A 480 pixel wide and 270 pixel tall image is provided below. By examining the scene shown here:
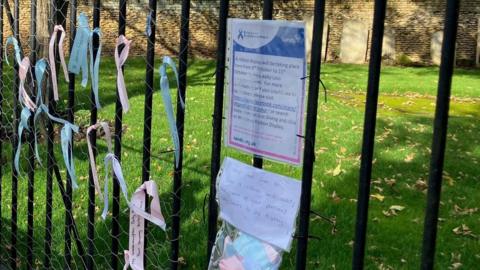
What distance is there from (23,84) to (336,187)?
289cm

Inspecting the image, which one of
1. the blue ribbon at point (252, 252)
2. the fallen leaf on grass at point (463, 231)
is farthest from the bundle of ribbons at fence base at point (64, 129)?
the fallen leaf on grass at point (463, 231)

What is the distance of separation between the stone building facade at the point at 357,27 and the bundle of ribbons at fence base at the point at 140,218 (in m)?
15.6

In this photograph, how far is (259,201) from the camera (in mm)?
1678

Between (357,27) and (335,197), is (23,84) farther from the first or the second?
(357,27)

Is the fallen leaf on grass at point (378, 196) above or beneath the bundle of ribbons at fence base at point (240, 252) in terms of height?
beneath

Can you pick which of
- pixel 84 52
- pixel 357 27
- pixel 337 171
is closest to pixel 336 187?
pixel 337 171

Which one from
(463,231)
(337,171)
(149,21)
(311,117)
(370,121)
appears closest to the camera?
(370,121)

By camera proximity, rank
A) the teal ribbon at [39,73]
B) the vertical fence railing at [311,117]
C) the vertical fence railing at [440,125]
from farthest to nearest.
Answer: the teal ribbon at [39,73] < the vertical fence railing at [311,117] < the vertical fence railing at [440,125]

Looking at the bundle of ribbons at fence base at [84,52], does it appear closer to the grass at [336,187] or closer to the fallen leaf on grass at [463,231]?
the grass at [336,187]

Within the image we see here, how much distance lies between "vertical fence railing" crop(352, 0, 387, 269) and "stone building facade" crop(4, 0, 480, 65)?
16.1 m

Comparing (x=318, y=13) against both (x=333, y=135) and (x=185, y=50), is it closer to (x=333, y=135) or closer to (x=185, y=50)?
(x=185, y=50)

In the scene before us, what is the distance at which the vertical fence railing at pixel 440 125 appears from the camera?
1270mm

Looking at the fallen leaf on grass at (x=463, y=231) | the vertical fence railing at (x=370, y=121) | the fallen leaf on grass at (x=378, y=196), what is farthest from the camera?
the fallen leaf on grass at (x=378, y=196)

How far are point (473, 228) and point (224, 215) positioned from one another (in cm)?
289
